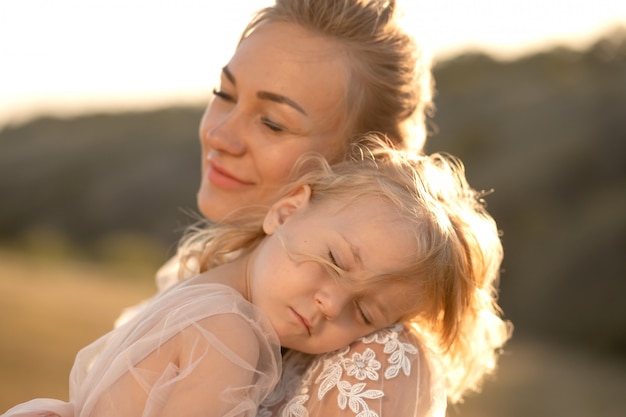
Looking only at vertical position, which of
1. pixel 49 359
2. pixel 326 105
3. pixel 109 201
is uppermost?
pixel 326 105

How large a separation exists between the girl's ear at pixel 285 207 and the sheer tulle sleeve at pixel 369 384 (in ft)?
1.76

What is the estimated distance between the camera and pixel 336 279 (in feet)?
9.54

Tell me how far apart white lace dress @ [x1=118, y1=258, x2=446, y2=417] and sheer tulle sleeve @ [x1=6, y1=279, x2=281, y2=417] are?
0.15m

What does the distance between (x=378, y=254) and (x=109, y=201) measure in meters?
20.6

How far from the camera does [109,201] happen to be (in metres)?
22.8

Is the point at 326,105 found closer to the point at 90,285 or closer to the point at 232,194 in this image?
the point at 232,194

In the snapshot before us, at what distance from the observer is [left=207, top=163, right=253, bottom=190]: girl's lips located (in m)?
3.62

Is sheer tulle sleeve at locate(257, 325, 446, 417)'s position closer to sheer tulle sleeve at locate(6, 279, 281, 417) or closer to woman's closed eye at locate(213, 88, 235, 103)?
sheer tulle sleeve at locate(6, 279, 281, 417)

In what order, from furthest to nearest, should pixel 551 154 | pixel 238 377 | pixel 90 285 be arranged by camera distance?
pixel 551 154, pixel 90 285, pixel 238 377

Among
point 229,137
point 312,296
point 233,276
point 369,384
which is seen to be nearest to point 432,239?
point 312,296

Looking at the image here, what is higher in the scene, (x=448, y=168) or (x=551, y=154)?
(x=448, y=168)

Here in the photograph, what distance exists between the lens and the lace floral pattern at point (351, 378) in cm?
268

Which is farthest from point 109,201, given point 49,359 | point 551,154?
point 49,359

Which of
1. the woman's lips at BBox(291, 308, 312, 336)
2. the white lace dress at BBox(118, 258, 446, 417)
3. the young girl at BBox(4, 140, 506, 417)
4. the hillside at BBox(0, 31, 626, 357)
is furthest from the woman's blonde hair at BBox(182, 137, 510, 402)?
the hillside at BBox(0, 31, 626, 357)
